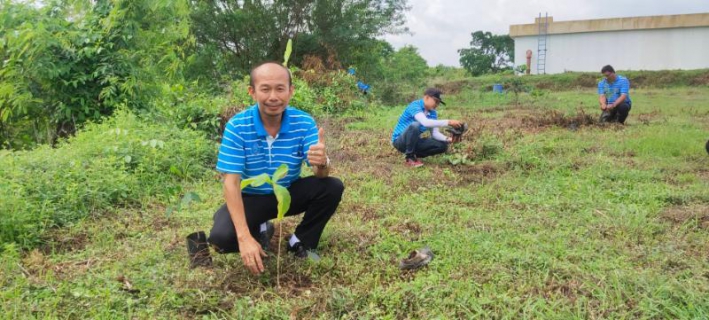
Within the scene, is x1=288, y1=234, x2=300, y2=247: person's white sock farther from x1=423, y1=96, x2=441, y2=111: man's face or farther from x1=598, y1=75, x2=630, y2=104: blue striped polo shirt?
x1=598, y1=75, x2=630, y2=104: blue striped polo shirt

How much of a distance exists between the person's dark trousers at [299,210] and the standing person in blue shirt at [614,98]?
6.81 metres

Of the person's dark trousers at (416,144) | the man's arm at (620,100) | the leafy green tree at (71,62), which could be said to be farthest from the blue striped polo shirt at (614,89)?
the leafy green tree at (71,62)

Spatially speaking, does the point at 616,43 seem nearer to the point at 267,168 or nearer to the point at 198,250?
the point at 267,168

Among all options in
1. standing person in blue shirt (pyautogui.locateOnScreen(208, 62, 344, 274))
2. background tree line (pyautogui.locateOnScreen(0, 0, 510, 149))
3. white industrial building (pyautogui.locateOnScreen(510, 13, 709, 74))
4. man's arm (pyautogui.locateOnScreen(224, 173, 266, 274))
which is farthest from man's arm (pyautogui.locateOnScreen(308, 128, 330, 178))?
white industrial building (pyautogui.locateOnScreen(510, 13, 709, 74))

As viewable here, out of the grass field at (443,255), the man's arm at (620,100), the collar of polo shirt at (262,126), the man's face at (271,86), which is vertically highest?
the man's face at (271,86)

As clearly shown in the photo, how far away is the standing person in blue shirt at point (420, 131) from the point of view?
17.7ft

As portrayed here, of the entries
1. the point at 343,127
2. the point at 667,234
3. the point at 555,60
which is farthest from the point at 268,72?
the point at 555,60

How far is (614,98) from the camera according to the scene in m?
8.41

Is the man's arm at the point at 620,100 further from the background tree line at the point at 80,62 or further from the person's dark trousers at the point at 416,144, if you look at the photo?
the background tree line at the point at 80,62

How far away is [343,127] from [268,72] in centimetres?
617

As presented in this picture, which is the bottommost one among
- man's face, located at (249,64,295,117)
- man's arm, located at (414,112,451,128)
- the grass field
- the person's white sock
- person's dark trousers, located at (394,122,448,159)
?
the grass field

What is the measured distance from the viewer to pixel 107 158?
14.8 ft

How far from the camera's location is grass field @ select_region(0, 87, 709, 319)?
7.70ft

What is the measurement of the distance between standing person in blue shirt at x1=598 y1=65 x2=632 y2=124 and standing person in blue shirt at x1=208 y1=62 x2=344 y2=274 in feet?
22.5
